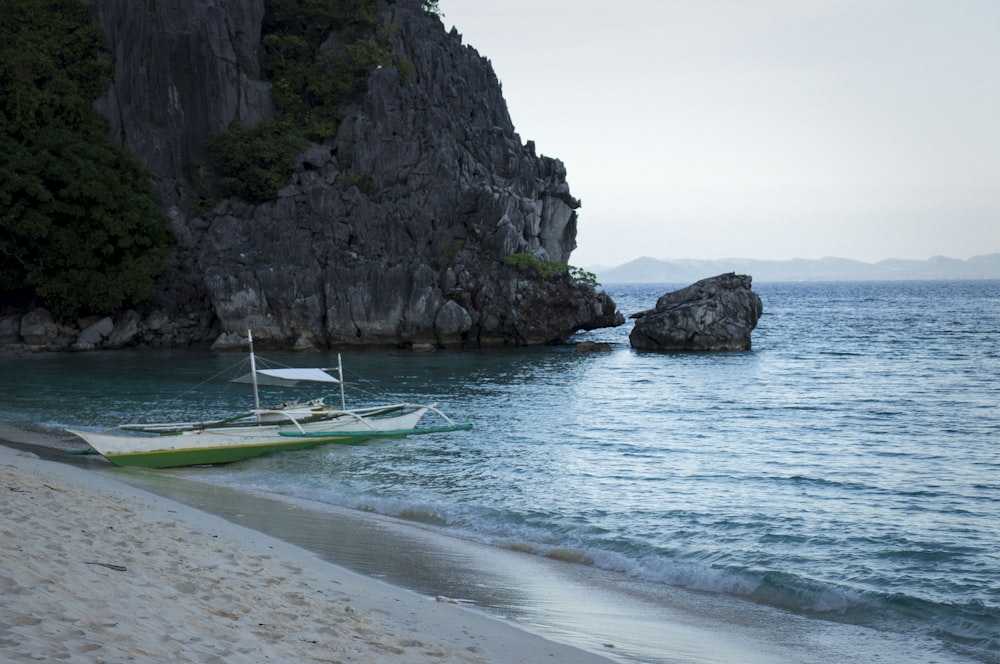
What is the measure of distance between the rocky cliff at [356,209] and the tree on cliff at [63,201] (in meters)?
3.38

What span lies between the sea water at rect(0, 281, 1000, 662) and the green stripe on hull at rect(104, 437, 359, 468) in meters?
0.56

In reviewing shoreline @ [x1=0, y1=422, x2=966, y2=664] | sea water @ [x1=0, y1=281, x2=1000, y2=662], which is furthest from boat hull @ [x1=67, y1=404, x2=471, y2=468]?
shoreline @ [x1=0, y1=422, x2=966, y2=664]

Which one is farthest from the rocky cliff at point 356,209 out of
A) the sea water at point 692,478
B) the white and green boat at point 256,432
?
the white and green boat at point 256,432

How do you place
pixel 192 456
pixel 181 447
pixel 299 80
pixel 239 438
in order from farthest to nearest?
1. pixel 299 80
2. pixel 239 438
3. pixel 192 456
4. pixel 181 447

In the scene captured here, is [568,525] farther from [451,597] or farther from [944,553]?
[944,553]

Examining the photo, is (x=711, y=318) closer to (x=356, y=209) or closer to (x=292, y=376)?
(x=356, y=209)

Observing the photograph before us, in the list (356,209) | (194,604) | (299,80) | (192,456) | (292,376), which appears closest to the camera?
(194,604)

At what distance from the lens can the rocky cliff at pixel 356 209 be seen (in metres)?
56.7

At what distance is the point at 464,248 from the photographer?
60.6 m

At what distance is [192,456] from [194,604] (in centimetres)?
1578

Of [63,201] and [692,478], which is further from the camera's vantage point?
[63,201]

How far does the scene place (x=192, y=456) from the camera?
2375cm

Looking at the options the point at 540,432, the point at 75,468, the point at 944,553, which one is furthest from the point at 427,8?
the point at 944,553

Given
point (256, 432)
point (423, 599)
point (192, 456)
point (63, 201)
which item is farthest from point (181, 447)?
point (63, 201)
